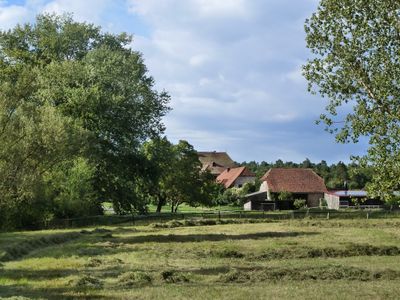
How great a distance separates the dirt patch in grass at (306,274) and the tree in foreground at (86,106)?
19.8 m

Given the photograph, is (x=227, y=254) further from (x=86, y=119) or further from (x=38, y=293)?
(x=86, y=119)

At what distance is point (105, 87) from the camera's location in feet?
193

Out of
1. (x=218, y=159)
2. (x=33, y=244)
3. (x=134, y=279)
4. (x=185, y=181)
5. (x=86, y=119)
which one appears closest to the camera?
(x=134, y=279)

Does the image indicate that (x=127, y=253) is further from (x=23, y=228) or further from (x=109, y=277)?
(x=23, y=228)

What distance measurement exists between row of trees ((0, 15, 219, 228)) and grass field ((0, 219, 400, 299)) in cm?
851

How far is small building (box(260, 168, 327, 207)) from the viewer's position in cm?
9956

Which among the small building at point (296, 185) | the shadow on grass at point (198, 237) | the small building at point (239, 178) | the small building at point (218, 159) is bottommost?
the shadow on grass at point (198, 237)

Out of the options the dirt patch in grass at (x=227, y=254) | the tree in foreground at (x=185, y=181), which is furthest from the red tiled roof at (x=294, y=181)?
the dirt patch in grass at (x=227, y=254)

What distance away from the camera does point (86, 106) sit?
181 ft

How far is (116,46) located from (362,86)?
177 feet

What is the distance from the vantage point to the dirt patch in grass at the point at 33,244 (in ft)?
87.7

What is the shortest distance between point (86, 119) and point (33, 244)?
2715 centimetres

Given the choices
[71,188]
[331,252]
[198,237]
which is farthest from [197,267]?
[71,188]

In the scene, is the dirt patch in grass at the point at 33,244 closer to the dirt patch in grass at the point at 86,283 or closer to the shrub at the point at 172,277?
the dirt patch in grass at the point at 86,283
